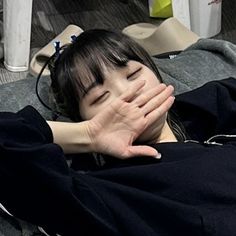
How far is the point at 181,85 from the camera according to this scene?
1.42m

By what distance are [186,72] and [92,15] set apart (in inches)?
31.5

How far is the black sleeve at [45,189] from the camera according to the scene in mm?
948

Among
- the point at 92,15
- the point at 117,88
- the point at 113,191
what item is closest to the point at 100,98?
the point at 117,88

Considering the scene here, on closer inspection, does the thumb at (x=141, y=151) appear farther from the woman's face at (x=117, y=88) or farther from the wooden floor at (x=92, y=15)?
the wooden floor at (x=92, y=15)

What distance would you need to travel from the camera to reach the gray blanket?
1317mm

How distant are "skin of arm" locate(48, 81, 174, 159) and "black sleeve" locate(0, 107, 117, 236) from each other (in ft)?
0.30

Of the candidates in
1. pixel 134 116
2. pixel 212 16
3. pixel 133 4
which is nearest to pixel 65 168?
pixel 134 116

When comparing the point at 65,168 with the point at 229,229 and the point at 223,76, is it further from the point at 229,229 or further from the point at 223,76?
the point at 223,76

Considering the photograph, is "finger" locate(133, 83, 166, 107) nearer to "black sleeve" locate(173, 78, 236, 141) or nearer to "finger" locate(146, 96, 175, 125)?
"finger" locate(146, 96, 175, 125)

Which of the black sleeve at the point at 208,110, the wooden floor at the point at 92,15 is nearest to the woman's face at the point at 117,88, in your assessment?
the black sleeve at the point at 208,110

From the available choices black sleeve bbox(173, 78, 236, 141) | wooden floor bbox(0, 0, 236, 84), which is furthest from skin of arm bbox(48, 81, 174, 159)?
wooden floor bbox(0, 0, 236, 84)

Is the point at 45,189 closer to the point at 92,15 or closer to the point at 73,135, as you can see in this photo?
the point at 73,135

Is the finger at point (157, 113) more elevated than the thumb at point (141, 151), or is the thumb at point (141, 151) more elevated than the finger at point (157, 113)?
the finger at point (157, 113)

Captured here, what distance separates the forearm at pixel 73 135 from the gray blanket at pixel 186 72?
0.21 metres
